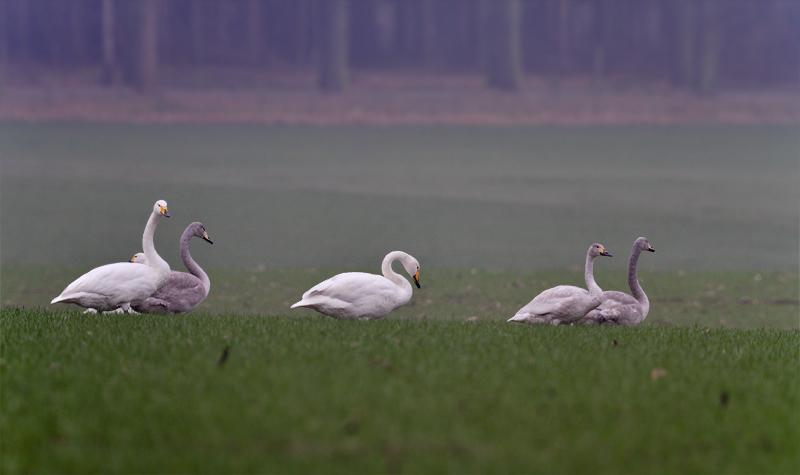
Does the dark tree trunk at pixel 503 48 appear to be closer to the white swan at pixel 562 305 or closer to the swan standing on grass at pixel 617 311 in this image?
the swan standing on grass at pixel 617 311

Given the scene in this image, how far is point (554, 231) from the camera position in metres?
32.7

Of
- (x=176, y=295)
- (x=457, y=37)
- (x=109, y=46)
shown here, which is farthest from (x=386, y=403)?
(x=457, y=37)

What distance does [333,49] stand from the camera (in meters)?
64.6

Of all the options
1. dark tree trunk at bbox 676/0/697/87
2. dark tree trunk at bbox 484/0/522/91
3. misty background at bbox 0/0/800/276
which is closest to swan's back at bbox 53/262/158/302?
misty background at bbox 0/0/800/276

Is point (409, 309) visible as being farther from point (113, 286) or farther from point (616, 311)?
point (113, 286)

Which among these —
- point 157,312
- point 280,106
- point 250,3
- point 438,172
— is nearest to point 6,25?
point 250,3

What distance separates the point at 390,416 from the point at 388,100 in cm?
5471

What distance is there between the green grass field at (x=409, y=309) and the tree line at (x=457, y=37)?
1483cm

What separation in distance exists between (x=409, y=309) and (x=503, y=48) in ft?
154

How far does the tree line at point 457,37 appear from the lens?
71.1 m

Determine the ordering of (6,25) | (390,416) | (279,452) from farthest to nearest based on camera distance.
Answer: (6,25)
(390,416)
(279,452)

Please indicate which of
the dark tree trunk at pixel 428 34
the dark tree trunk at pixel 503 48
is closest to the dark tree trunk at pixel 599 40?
the dark tree trunk at pixel 503 48

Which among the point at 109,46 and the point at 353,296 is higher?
the point at 109,46

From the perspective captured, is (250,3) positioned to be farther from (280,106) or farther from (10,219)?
(10,219)
